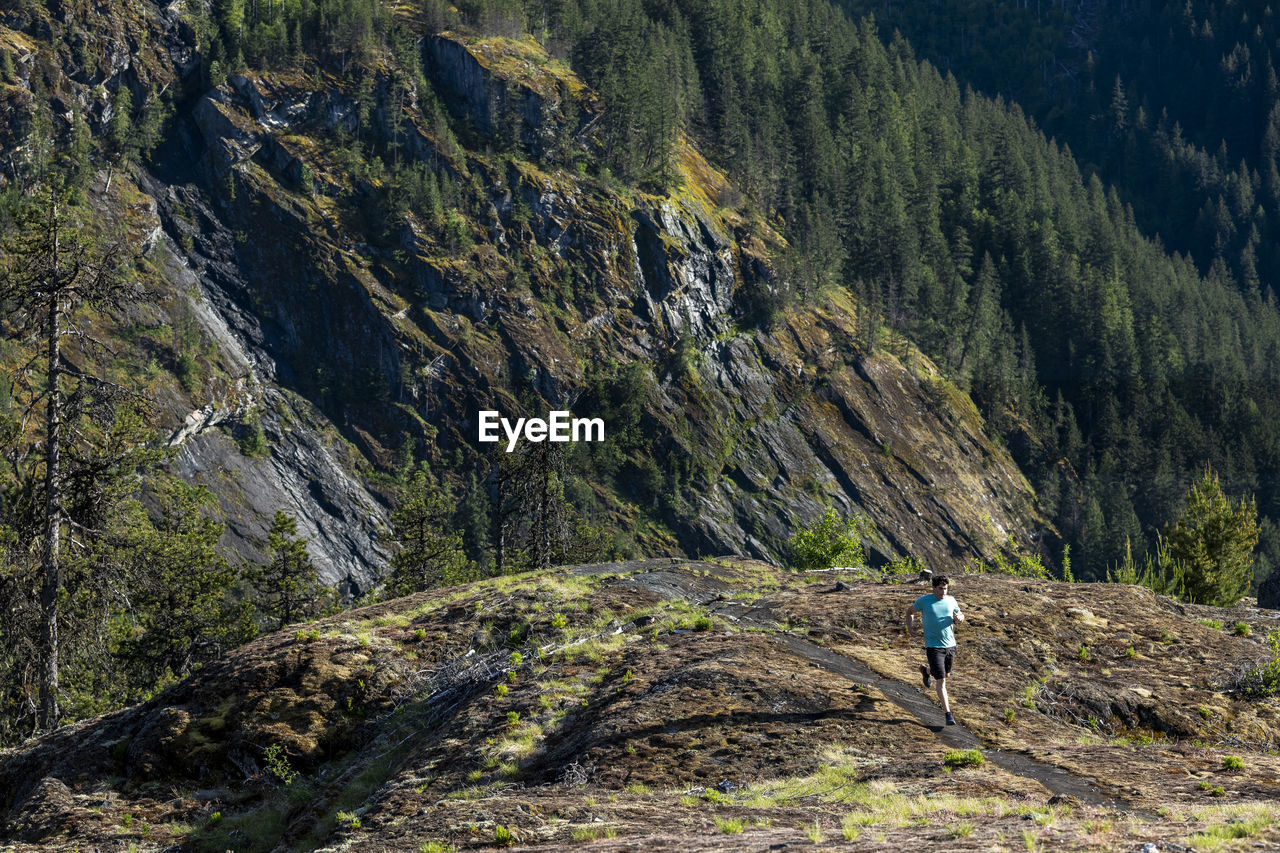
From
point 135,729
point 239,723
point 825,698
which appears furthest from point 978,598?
point 135,729

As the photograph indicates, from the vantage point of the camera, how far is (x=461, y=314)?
130000 millimetres

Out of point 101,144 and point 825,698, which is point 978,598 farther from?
point 101,144

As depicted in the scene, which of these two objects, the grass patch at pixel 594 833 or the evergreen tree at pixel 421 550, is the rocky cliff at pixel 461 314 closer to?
the evergreen tree at pixel 421 550

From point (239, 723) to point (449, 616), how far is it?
16.7 feet

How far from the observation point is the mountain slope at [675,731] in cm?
1282

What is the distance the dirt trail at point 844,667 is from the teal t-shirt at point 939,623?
50.1 inches

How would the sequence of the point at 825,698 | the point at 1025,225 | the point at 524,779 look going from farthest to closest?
the point at 1025,225 < the point at 825,698 < the point at 524,779

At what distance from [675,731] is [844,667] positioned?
14.5ft

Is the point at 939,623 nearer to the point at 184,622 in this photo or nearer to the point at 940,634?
the point at 940,634

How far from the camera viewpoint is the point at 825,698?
16938 mm

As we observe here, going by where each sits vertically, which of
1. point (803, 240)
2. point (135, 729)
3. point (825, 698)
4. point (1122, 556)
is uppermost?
point (803, 240)

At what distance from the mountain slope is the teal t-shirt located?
1.29 meters

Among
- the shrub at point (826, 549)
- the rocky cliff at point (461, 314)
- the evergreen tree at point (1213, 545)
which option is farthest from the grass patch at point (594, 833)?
the rocky cliff at point (461, 314)

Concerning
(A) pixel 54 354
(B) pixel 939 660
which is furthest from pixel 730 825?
(A) pixel 54 354
